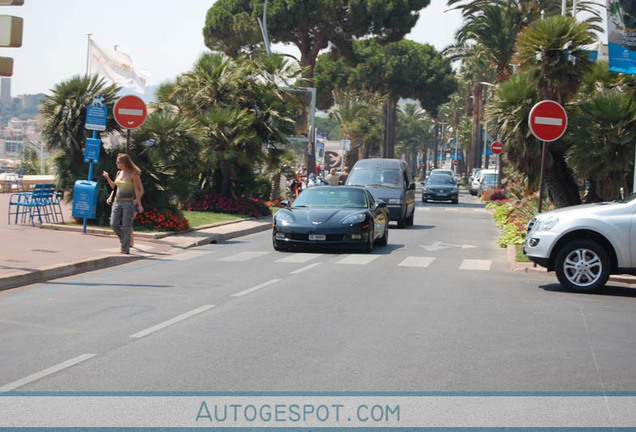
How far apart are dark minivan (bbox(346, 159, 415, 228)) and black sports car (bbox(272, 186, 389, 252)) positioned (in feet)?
23.9

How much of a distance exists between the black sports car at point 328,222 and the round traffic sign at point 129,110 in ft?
12.4

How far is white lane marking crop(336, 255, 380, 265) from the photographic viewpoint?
1708 cm

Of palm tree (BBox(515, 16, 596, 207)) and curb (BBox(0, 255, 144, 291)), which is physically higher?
palm tree (BBox(515, 16, 596, 207))

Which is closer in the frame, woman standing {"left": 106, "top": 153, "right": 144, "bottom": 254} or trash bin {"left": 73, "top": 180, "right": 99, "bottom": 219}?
woman standing {"left": 106, "top": 153, "right": 144, "bottom": 254}

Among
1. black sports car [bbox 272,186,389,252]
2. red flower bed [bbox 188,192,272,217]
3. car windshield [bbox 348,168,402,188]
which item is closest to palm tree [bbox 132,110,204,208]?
black sports car [bbox 272,186,389,252]

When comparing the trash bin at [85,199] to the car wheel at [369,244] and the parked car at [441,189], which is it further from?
the parked car at [441,189]

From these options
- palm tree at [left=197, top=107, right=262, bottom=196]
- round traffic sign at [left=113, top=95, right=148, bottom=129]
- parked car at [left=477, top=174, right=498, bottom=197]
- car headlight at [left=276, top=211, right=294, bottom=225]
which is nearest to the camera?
car headlight at [left=276, top=211, right=294, bottom=225]

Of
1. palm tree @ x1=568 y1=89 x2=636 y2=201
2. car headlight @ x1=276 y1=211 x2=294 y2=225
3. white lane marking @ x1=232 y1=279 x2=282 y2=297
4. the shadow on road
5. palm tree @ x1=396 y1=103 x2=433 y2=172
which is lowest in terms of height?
white lane marking @ x1=232 y1=279 x2=282 y2=297

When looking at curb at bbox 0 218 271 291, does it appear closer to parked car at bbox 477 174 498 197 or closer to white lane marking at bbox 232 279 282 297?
white lane marking at bbox 232 279 282 297

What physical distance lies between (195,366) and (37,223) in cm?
1554

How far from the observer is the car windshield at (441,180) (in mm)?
49938

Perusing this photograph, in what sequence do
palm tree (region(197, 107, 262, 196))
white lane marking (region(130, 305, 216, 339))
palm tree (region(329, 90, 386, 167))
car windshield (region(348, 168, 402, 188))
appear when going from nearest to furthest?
white lane marking (region(130, 305, 216, 339)) < car windshield (region(348, 168, 402, 188)) < palm tree (region(197, 107, 262, 196)) < palm tree (region(329, 90, 386, 167))

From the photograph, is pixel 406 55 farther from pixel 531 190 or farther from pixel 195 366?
pixel 195 366

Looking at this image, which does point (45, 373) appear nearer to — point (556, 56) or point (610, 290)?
point (610, 290)
